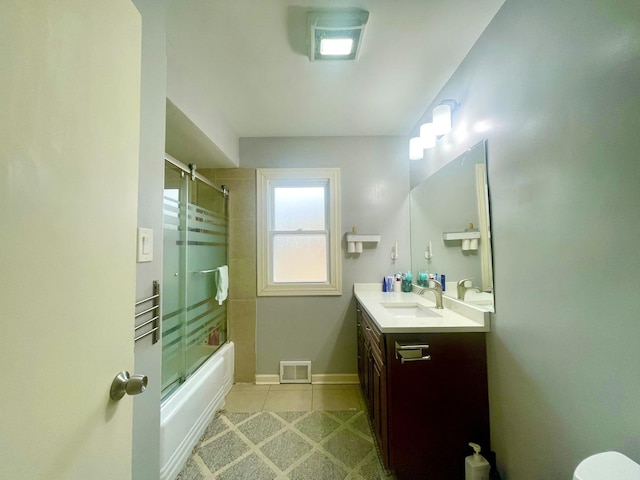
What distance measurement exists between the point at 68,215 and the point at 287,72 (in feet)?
5.16

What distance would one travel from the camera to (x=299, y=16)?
1.26 m

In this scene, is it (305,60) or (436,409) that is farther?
(305,60)

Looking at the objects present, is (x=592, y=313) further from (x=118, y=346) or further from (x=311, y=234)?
(x=311, y=234)

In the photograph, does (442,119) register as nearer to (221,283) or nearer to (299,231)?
(299,231)

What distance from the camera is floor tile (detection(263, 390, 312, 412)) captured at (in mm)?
2029

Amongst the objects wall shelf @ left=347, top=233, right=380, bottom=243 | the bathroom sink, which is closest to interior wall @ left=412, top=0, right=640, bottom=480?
the bathroom sink

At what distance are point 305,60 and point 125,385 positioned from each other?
1.76 m

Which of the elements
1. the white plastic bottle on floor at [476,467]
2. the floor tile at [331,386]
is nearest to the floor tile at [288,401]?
the floor tile at [331,386]

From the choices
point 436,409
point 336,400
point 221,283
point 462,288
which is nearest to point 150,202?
point 221,283

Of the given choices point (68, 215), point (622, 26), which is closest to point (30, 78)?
point (68, 215)

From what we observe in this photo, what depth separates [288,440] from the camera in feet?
5.49

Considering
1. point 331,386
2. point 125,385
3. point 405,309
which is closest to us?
point 125,385

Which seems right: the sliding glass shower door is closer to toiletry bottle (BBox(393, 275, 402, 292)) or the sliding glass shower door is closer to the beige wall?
the beige wall

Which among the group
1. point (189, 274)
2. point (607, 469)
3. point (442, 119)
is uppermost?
point (442, 119)
